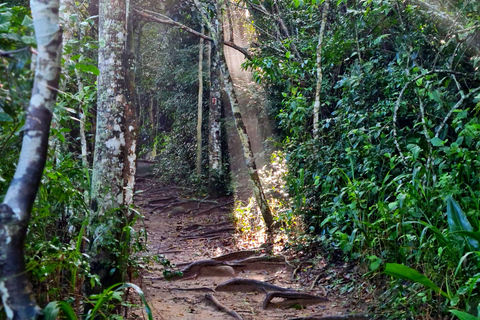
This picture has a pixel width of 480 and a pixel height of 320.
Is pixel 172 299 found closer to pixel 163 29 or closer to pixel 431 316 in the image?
pixel 431 316

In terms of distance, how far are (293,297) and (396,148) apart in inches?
94.8

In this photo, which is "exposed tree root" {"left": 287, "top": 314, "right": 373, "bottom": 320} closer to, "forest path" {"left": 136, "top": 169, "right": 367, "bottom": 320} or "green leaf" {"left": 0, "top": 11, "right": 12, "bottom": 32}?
"forest path" {"left": 136, "top": 169, "right": 367, "bottom": 320}

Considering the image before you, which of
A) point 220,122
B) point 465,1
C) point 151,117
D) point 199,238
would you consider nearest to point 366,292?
point 465,1

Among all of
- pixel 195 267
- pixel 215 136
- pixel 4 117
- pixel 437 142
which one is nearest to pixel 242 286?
pixel 195 267

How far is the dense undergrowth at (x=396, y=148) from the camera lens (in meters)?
3.96

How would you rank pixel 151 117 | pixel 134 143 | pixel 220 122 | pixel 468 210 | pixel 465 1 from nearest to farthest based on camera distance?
pixel 468 210 → pixel 134 143 → pixel 465 1 → pixel 220 122 → pixel 151 117

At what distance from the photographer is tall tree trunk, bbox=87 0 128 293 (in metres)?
4.04

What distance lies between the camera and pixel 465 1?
5.05 m

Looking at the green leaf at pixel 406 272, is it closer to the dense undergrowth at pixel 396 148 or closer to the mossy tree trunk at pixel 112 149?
the dense undergrowth at pixel 396 148

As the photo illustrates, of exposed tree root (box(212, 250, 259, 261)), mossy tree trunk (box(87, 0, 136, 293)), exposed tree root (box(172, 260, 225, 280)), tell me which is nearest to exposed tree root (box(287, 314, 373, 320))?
mossy tree trunk (box(87, 0, 136, 293))

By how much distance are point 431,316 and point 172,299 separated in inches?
138

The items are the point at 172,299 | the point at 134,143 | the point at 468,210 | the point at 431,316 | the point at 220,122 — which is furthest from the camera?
the point at 220,122

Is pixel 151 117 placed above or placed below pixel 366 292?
above

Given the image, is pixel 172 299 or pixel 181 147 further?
pixel 181 147
